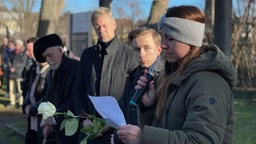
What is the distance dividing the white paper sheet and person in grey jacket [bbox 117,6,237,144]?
16cm

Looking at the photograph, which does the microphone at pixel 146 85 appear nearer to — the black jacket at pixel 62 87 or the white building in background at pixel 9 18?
the black jacket at pixel 62 87

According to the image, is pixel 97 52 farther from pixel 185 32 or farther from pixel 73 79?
pixel 185 32

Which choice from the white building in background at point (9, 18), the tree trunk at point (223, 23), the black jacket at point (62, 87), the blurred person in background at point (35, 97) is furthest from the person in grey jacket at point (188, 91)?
the white building in background at point (9, 18)

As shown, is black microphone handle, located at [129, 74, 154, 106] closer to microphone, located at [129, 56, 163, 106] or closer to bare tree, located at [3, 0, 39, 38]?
microphone, located at [129, 56, 163, 106]

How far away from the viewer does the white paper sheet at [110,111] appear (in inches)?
92.0

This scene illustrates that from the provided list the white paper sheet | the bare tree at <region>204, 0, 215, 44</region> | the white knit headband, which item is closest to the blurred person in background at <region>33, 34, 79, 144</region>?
the white paper sheet

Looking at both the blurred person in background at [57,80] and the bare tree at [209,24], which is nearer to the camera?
the blurred person in background at [57,80]

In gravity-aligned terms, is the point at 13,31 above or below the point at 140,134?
below

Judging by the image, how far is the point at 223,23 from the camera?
4.77 metres

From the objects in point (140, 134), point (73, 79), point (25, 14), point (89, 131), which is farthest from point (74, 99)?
point (25, 14)

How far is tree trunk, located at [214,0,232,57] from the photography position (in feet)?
15.6

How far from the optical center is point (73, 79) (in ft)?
14.7

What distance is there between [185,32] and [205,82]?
0.29 metres

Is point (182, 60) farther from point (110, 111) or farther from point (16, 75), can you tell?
point (16, 75)
